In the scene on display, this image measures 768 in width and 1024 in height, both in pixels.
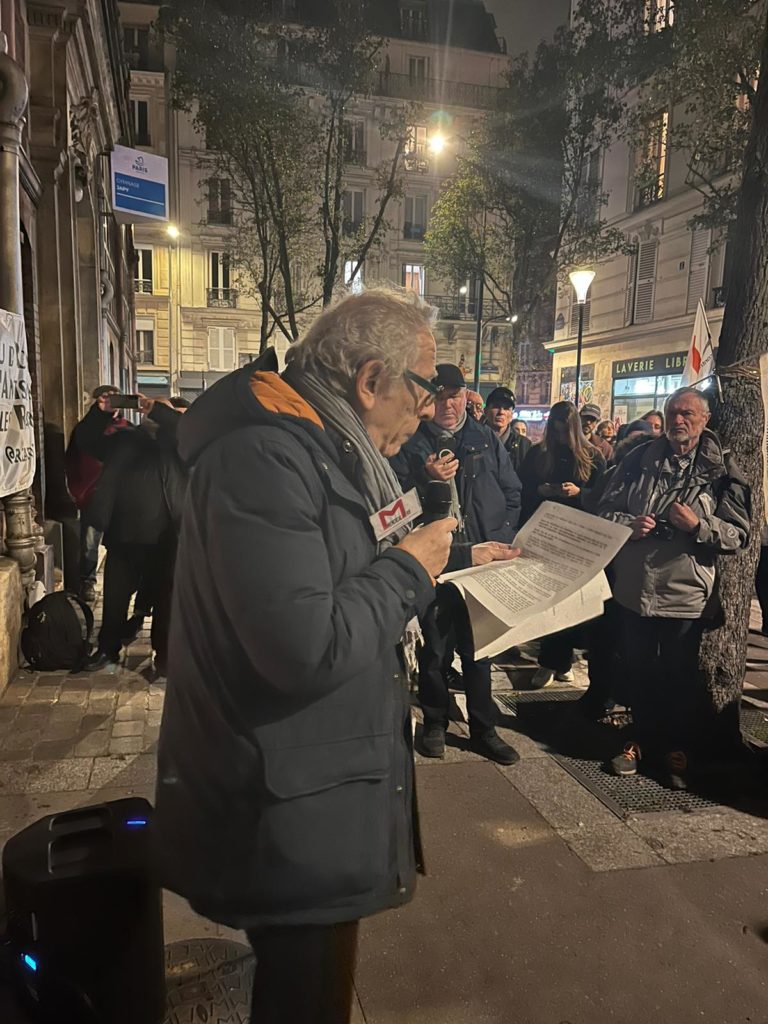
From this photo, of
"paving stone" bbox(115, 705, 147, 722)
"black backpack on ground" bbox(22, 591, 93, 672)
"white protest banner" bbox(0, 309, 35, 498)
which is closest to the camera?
"paving stone" bbox(115, 705, 147, 722)

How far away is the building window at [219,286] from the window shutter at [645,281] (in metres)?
17.6

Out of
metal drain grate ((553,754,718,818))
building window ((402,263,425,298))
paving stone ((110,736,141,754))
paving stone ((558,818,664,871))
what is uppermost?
building window ((402,263,425,298))

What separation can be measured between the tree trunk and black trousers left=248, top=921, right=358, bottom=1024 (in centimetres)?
320

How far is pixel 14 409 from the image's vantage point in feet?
15.6

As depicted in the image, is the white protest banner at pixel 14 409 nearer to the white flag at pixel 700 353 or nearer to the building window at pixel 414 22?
the white flag at pixel 700 353

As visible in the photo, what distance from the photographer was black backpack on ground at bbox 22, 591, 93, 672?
5191mm

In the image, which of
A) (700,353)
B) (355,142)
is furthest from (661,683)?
(355,142)

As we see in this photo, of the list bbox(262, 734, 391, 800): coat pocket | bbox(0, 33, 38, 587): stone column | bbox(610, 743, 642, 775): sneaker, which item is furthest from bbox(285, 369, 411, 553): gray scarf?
bbox(0, 33, 38, 587): stone column

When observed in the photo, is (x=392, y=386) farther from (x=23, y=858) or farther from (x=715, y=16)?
(x=715, y=16)

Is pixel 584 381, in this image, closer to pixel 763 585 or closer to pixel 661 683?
pixel 763 585

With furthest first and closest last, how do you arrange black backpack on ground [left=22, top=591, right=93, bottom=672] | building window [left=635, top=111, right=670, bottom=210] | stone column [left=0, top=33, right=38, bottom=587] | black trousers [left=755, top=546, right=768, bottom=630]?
building window [left=635, top=111, right=670, bottom=210] → black trousers [left=755, top=546, right=768, bottom=630] → black backpack on ground [left=22, top=591, right=93, bottom=672] → stone column [left=0, top=33, right=38, bottom=587]

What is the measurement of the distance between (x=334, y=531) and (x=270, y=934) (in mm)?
762

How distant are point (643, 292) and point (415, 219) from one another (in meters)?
8.15

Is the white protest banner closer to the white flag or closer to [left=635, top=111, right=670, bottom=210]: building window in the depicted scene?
the white flag
